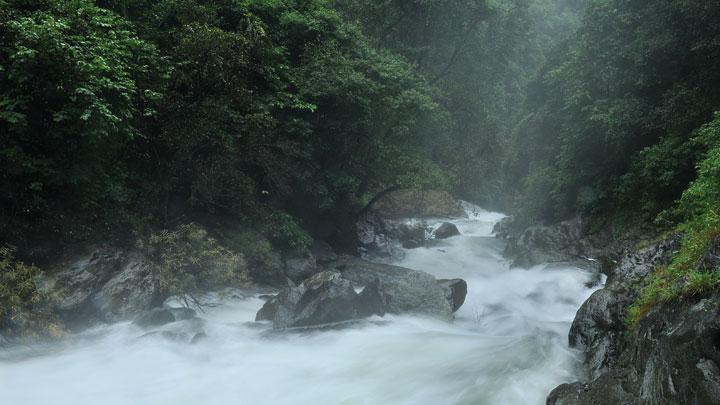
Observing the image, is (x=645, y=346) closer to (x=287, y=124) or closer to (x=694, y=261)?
(x=694, y=261)

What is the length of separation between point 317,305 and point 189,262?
11.5 feet

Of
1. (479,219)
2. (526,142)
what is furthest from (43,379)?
(479,219)

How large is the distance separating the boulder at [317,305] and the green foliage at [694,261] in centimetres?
560

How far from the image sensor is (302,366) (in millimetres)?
8641

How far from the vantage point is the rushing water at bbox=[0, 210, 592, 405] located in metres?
7.33

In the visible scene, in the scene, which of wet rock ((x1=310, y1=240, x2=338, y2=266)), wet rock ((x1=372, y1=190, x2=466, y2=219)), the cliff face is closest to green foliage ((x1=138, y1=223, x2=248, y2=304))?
wet rock ((x1=310, y1=240, x2=338, y2=266))

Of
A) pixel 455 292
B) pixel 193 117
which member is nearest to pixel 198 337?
pixel 193 117

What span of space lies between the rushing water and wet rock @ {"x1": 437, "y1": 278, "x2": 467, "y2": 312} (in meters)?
0.97

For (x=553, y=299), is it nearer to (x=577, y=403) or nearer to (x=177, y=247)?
(x=577, y=403)

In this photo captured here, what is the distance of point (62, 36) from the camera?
8906 mm

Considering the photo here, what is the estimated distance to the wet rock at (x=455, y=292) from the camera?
1268cm

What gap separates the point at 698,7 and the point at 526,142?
991cm

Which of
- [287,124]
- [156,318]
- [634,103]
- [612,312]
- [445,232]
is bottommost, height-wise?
[445,232]

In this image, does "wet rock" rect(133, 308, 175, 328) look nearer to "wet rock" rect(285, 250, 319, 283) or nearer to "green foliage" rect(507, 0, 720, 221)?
"wet rock" rect(285, 250, 319, 283)
